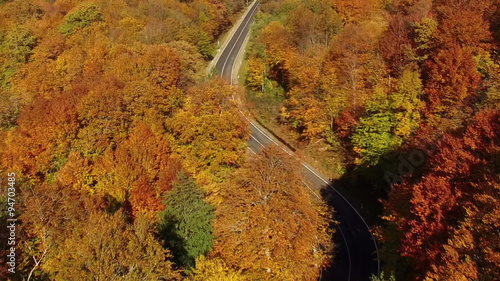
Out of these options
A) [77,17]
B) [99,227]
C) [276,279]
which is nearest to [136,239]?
[99,227]

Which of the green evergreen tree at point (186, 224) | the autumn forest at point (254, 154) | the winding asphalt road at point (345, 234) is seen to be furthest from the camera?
the winding asphalt road at point (345, 234)

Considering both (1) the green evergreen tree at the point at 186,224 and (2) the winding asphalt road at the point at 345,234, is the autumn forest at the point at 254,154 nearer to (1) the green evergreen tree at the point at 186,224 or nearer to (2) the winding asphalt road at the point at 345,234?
(1) the green evergreen tree at the point at 186,224

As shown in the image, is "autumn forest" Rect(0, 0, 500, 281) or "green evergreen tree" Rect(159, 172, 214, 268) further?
"green evergreen tree" Rect(159, 172, 214, 268)

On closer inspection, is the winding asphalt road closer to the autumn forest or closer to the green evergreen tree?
the autumn forest

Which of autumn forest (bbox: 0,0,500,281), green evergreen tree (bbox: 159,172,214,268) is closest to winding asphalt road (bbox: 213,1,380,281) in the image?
autumn forest (bbox: 0,0,500,281)

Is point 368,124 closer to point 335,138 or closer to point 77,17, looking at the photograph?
point 335,138

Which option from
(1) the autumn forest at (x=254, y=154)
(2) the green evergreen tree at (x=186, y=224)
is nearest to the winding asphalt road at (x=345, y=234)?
(1) the autumn forest at (x=254, y=154)
